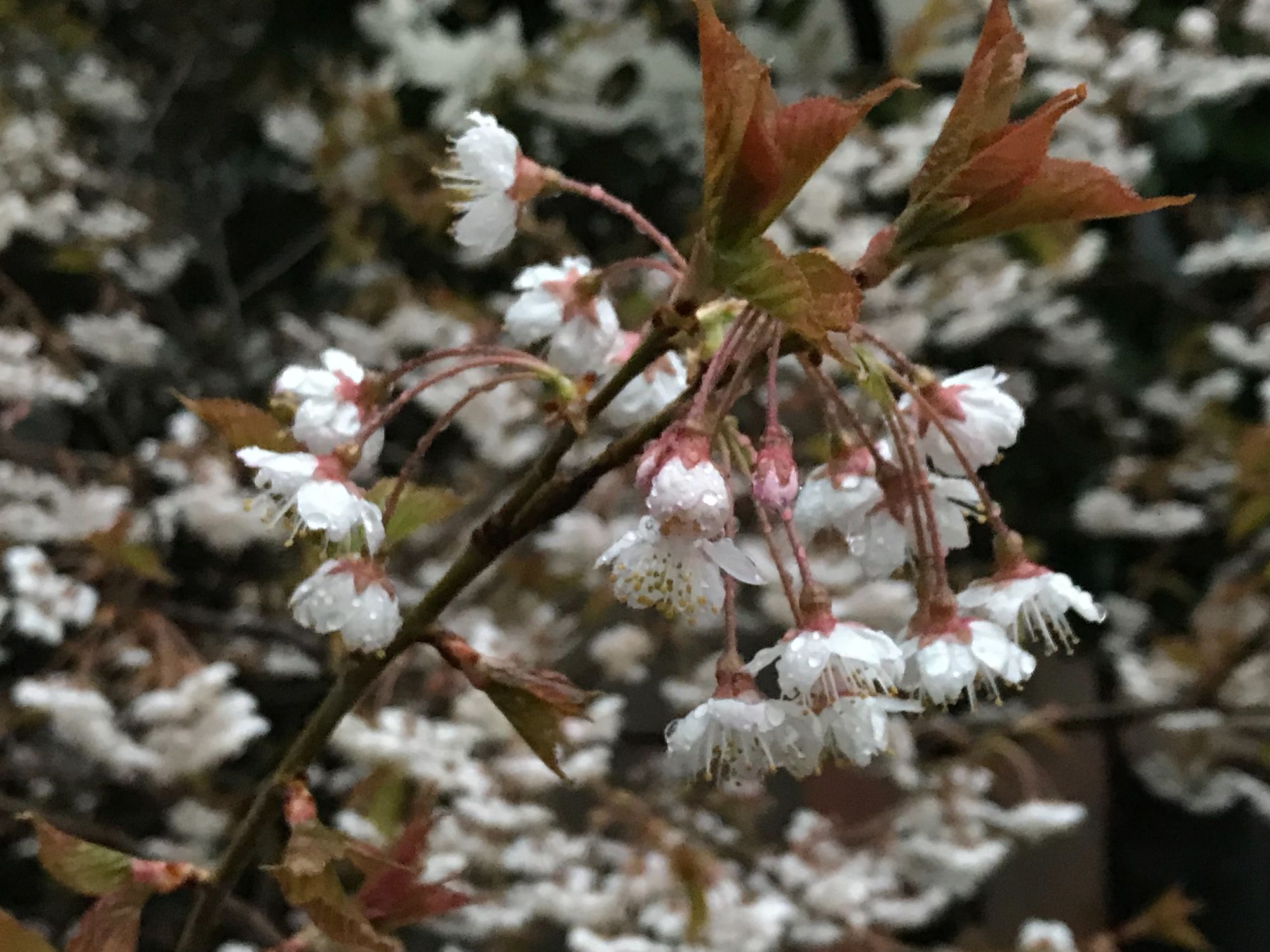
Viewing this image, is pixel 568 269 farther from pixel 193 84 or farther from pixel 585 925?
pixel 193 84

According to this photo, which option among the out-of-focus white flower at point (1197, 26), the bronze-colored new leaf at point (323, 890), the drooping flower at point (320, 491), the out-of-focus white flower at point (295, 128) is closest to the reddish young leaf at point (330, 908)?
the bronze-colored new leaf at point (323, 890)

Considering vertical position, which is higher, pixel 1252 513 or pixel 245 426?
pixel 1252 513

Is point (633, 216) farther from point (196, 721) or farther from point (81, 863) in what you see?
point (196, 721)

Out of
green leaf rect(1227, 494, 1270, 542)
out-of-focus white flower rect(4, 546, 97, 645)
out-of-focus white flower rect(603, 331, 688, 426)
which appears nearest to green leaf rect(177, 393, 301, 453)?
out-of-focus white flower rect(603, 331, 688, 426)

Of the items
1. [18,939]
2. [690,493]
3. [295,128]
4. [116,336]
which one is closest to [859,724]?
[690,493]

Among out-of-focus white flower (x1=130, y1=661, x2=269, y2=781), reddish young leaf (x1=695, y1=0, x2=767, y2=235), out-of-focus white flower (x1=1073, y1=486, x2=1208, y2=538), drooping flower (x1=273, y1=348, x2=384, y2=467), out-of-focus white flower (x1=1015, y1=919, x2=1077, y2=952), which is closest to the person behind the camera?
reddish young leaf (x1=695, y1=0, x2=767, y2=235)

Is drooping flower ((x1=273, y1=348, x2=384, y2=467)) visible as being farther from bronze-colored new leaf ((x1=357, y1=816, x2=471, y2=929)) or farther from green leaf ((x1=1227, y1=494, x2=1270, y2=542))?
green leaf ((x1=1227, y1=494, x2=1270, y2=542))

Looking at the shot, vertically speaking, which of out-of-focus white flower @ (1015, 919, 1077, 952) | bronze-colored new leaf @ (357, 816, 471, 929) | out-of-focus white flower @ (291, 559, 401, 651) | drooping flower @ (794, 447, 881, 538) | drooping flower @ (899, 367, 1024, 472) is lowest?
bronze-colored new leaf @ (357, 816, 471, 929)
